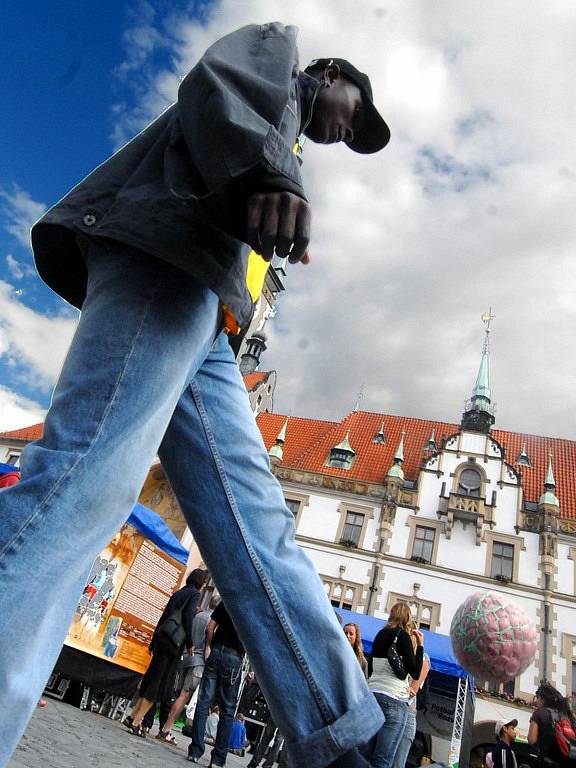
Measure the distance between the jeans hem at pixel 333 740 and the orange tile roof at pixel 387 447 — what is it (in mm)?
26379

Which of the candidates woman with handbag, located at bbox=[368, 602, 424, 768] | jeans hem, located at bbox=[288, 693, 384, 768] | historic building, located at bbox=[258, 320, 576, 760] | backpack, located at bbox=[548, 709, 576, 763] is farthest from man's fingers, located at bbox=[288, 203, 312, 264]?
historic building, located at bbox=[258, 320, 576, 760]

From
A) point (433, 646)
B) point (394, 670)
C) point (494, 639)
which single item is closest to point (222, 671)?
point (394, 670)

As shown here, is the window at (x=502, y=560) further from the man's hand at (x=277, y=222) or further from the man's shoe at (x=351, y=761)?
the man's hand at (x=277, y=222)

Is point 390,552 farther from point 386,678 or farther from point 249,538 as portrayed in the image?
point 249,538

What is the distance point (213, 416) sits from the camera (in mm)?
1539

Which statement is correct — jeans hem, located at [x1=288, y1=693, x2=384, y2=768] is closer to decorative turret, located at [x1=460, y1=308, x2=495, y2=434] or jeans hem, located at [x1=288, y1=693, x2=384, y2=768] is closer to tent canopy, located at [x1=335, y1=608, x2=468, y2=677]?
tent canopy, located at [x1=335, y1=608, x2=468, y2=677]

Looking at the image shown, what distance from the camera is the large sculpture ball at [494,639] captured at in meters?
5.18

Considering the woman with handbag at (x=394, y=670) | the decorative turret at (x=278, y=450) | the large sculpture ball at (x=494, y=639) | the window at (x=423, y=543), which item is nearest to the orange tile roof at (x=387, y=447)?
the decorative turret at (x=278, y=450)

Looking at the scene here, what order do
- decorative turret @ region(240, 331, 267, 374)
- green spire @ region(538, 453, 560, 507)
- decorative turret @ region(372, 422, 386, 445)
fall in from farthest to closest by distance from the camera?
decorative turret @ region(240, 331, 267, 374), decorative turret @ region(372, 422, 386, 445), green spire @ region(538, 453, 560, 507)

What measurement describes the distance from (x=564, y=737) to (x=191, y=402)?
715 cm

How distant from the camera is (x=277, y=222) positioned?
1.20 m

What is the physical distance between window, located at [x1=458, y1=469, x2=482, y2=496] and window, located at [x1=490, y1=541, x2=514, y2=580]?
2.51 meters

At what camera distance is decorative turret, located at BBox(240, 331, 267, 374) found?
3503cm

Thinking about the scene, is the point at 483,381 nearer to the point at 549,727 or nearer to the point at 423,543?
the point at 423,543
